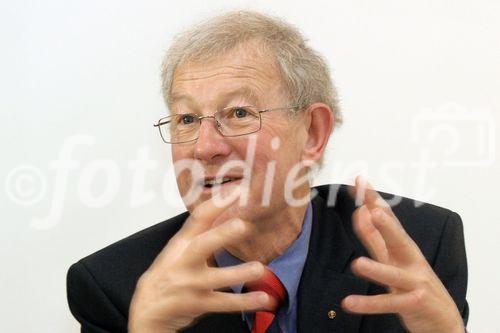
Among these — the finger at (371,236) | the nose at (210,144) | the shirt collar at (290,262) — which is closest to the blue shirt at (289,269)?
the shirt collar at (290,262)

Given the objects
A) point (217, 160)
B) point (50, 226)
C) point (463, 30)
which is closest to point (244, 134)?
point (217, 160)

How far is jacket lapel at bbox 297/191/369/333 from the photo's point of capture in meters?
1.41

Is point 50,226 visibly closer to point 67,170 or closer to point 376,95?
point 67,170

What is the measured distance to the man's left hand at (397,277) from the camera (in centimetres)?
102

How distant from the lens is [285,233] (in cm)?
152

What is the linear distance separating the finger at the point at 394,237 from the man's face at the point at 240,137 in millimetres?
381

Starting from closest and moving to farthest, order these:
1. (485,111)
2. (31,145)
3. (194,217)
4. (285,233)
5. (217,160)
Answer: (194,217) → (217,160) → (285,233) → (31,145) → (485,111)

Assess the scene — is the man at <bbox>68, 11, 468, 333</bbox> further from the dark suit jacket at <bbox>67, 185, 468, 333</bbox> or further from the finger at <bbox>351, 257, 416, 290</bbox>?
the finger at <bbox>351, 257, 416, 290</bbox>

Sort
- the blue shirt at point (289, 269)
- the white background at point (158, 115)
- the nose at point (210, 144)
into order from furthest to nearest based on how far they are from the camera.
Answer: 1. the white background at point (158, 115)
2. the blue shirt at point (289, 269)
3. the nose at point (210, 144)

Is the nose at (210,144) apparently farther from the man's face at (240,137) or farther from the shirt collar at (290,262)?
the shirt collar at (290,262)

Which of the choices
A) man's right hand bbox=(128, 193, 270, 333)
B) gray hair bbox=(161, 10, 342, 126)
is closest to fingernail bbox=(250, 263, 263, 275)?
man's right hand bbox=(128, 193, 270, 333)

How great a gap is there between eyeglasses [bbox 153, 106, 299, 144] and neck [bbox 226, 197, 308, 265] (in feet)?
0.73

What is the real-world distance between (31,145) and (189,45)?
0.58 m

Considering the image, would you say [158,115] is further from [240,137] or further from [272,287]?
[272,287]
